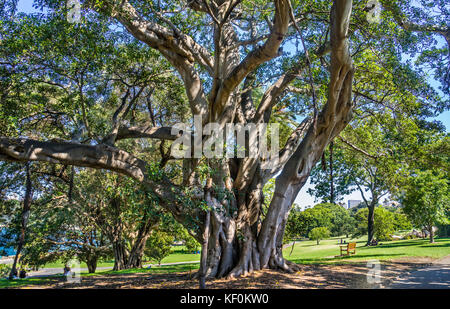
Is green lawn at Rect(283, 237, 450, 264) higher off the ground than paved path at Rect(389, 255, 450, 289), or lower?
lower

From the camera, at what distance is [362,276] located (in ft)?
23.1

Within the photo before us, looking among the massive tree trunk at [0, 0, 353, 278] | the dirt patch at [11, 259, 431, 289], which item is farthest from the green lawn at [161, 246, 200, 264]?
the dirt patch at [11, 259, 431, 289]

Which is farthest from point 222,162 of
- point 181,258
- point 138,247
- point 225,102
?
point 181,258

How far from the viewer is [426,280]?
6.39m

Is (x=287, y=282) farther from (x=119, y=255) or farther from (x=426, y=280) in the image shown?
(x=119, y=255)

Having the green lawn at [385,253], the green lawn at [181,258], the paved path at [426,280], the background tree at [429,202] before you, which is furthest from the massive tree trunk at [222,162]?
the green lawn at [181,258]

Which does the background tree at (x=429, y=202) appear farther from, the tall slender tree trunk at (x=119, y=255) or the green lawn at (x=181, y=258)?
the tall slender tree trunk at (x=119, y=255)

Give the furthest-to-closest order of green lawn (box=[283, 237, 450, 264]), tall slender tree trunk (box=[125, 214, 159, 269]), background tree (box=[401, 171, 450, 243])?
background tree (box=[401, 171, 450, 243]), tall slender tree trunk (box=[125, 214, 159, 269]), green lawn (box=[283, 237, 450, 264])

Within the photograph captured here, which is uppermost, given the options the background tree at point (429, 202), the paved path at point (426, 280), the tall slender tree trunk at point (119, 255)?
the background tree at point (429, 202)

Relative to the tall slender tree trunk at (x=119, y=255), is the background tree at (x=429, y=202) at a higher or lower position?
higher

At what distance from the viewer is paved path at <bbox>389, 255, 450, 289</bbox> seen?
572 cm

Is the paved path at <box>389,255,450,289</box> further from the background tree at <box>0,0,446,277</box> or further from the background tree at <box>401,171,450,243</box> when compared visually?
the background tree at <box>401,171,450,243</box>

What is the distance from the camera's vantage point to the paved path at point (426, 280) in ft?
18.8

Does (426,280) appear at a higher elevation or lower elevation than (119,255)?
higher
